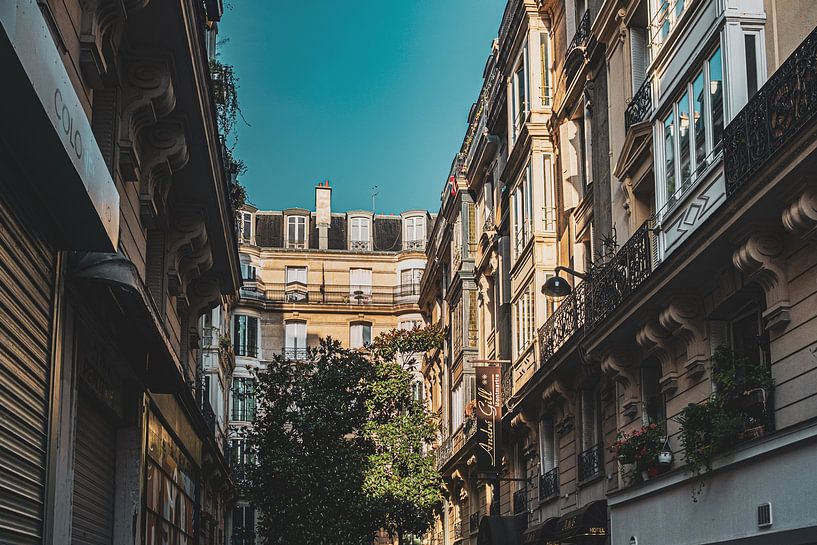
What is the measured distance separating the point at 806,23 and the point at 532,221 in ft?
50.5

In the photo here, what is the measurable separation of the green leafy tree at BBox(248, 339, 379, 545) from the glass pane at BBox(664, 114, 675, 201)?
60.9 ft

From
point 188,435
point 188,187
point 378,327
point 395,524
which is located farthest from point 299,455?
point 378,327

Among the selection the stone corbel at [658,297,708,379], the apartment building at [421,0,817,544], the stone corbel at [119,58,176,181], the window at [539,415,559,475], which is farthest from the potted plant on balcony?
the window at [539,415,559,475]

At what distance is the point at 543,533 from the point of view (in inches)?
1034

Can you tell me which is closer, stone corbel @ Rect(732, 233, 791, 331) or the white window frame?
stone corbel @ Rect(732, 233, 791, 331)

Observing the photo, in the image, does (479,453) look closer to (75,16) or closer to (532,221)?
(532,221)

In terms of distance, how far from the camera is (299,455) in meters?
35.5

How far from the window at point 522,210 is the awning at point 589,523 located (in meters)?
9.00

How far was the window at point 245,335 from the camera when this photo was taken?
6619 cm

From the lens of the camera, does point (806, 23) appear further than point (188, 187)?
No

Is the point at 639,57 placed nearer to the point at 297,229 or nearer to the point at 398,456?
the point at 398,456

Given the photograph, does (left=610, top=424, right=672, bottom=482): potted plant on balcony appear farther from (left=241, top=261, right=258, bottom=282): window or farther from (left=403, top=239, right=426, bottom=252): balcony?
(left=403, top=239, right=426, bottom=252): balcony

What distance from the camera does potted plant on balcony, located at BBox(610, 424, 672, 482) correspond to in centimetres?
1873

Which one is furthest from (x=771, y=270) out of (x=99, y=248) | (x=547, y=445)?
(x=547, y=445)
